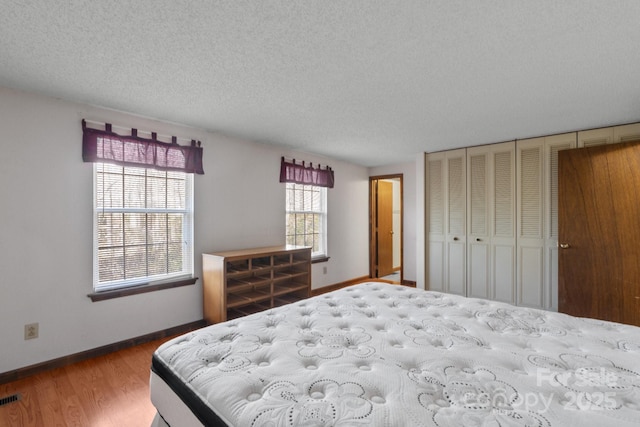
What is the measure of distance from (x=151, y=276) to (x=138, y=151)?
1.22m

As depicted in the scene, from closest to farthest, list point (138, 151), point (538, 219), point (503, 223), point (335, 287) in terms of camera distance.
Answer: point (138, 151)
point (538, 219)
point (503, 223)
point (335, 287)

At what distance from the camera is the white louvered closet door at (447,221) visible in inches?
165

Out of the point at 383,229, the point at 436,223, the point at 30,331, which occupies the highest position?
the point at 436,223

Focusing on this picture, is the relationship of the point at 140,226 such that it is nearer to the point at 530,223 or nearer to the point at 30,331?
the point at 30,331

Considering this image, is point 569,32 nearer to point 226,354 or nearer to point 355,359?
point 355,359

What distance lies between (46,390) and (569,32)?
12.9 ft

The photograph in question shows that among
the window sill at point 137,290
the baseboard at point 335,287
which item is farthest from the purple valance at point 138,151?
the baseboard at point 335,287

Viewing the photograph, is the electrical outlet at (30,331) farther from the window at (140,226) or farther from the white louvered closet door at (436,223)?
the white louvered closet door at (436,223)

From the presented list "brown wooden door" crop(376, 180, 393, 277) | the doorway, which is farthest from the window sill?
"brown wooden door" crop(376, 180, 393, 277)

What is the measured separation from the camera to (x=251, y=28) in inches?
61.2

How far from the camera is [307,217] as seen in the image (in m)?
4.71

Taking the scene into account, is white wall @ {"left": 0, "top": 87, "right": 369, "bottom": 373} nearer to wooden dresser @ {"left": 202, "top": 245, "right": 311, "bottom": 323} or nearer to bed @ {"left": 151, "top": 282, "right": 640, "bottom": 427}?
wooden dresser @ {"left": 202, "top": 245, "right": 311, "bottom": 323}

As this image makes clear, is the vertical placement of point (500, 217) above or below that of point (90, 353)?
above

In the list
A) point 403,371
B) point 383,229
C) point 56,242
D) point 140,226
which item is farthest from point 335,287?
point 403,371
